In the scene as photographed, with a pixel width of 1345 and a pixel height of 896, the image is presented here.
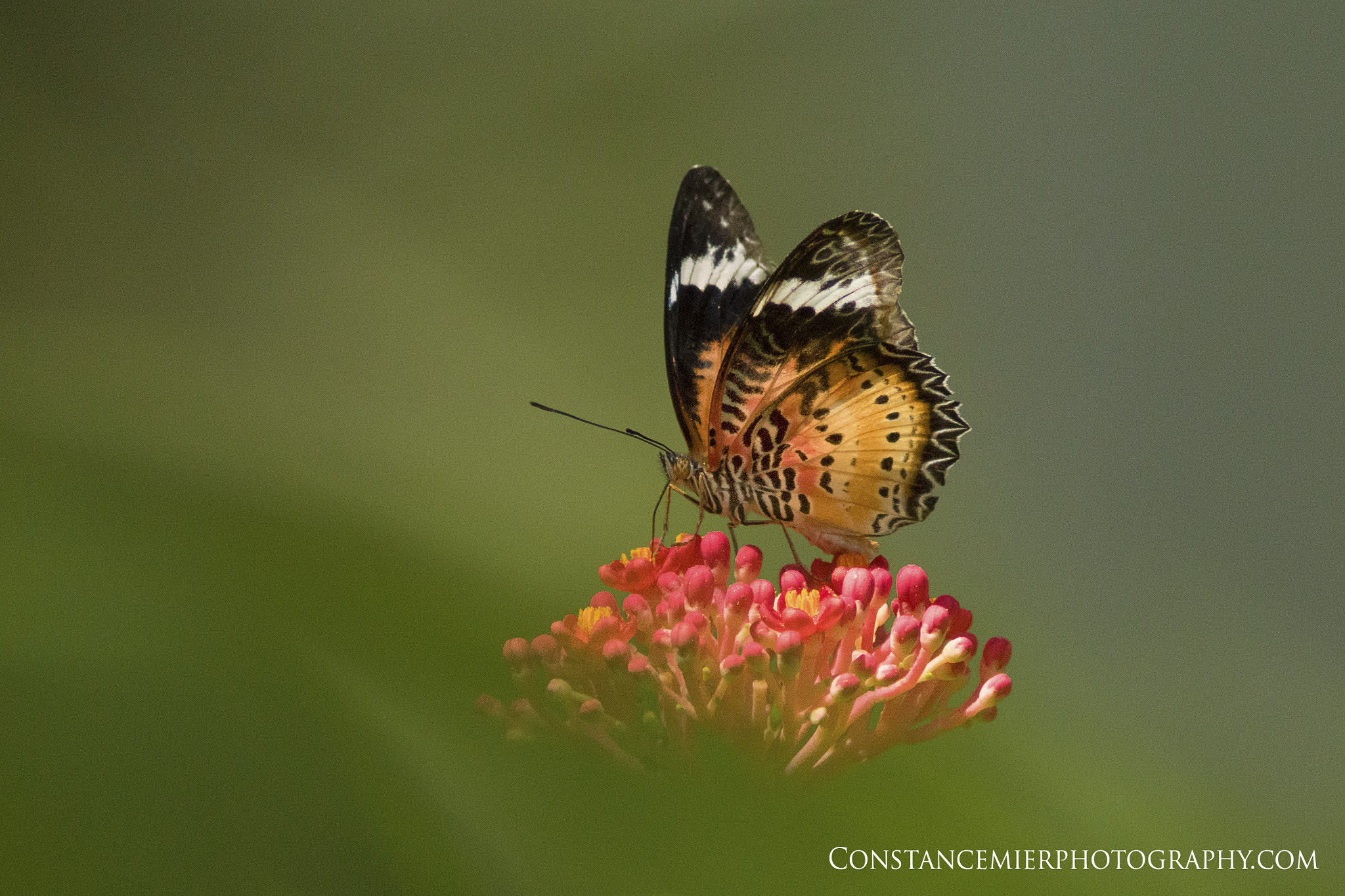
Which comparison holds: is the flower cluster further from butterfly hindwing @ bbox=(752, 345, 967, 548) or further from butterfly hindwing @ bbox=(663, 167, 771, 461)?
butterfly hindwing @ bbox=(663, 167, 771, 461)

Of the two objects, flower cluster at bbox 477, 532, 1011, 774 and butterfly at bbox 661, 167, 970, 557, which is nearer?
flower cluster at bbox 477, 532, 1011, 774

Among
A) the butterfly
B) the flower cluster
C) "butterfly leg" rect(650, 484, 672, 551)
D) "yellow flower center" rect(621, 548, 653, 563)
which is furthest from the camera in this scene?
"butterfly leg" rect(650, 484, 672, 551)

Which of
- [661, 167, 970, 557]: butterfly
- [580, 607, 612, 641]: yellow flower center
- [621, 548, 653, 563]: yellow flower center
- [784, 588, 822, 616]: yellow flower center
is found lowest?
[580, 607, 612, 641]: yellow flower center

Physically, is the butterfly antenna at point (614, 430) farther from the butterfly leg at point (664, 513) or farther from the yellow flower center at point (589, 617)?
the yellow flower center at point (589, 617)

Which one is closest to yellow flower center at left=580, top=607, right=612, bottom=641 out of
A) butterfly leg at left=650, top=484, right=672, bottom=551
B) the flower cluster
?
the flower cluster

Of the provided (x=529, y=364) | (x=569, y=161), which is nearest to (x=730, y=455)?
(x=529, y=364)

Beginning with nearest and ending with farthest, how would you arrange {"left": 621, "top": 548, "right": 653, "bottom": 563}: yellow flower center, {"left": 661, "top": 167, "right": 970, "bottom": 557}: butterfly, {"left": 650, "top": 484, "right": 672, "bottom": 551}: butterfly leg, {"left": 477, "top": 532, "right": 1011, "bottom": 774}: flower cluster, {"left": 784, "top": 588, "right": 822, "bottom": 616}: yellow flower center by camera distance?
{"left": 477, "top": 532, "right": 1011, "bottom": 774}: flower cluster < {"left": 784, "top": 588, "right": 822, "bottom": 616}: yellow flower center < {"left": 621, "top": 548, "right": 653, "bottom": 563}: yellow flower center < {"left": 661, "top": 167, "right": 970, "bottom": 557}: butterfly < {"left": 650, "top": 484, "right": 672, "bottom": 551}: butterfly leg

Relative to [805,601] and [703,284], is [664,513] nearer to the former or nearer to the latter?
[703,284]

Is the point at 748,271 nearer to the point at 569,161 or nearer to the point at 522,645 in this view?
the point at 522,645
